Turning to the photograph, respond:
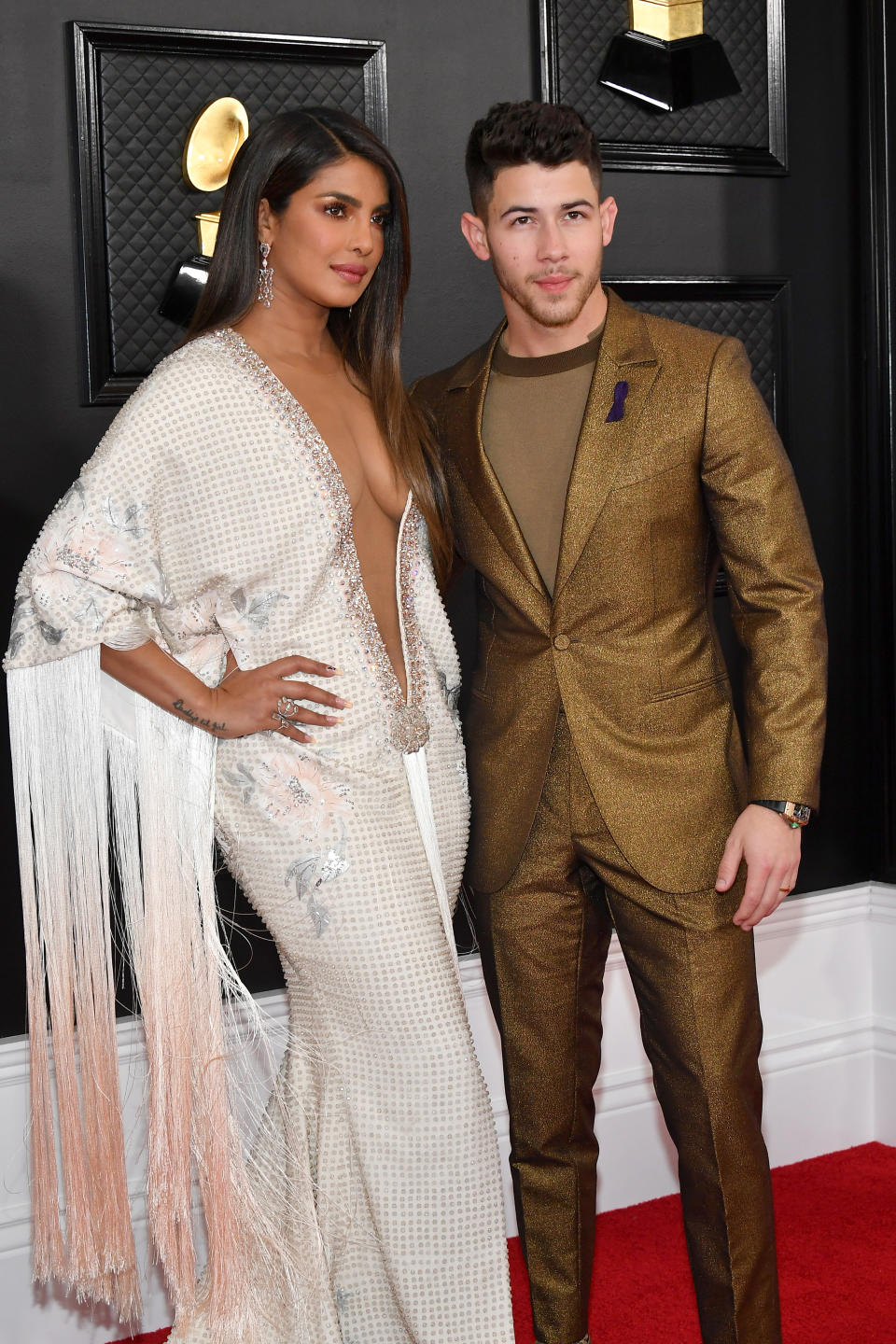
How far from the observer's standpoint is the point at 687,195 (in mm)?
3193

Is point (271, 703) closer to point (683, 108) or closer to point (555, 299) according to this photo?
point (555, 299)

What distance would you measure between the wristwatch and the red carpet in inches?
40.2

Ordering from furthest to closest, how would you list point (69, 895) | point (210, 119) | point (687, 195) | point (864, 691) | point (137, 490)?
1. point (864, 691)
2. point (687, 195)
3. point (210, 119)
4. point (69, 895)
5. point (137, 490)

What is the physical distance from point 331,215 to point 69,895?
1.05m

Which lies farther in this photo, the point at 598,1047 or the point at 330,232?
Result: the point at 598,1047

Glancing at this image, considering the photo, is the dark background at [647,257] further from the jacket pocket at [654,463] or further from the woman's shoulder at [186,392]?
the jacket pocket at [654,463]

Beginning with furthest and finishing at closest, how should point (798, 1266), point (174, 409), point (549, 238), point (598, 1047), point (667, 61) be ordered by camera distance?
point (667, 61) < point (798, 1266) < point (598, 1047) < point (549, 238) < point (174, 409)

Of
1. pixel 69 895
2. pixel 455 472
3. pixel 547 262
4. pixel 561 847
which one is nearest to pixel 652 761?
pixel 561 847

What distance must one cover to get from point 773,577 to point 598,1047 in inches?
32.3

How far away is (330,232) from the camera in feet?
6.98

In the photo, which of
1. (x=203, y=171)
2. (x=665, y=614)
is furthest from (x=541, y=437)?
(x=203, y=171)

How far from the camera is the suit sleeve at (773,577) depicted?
2133 millimetres

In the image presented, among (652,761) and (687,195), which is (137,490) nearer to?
(652,761)

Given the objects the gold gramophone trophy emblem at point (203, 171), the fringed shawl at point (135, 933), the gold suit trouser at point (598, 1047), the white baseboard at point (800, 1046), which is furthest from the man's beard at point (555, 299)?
the white baseboard at point (800, 1046)
